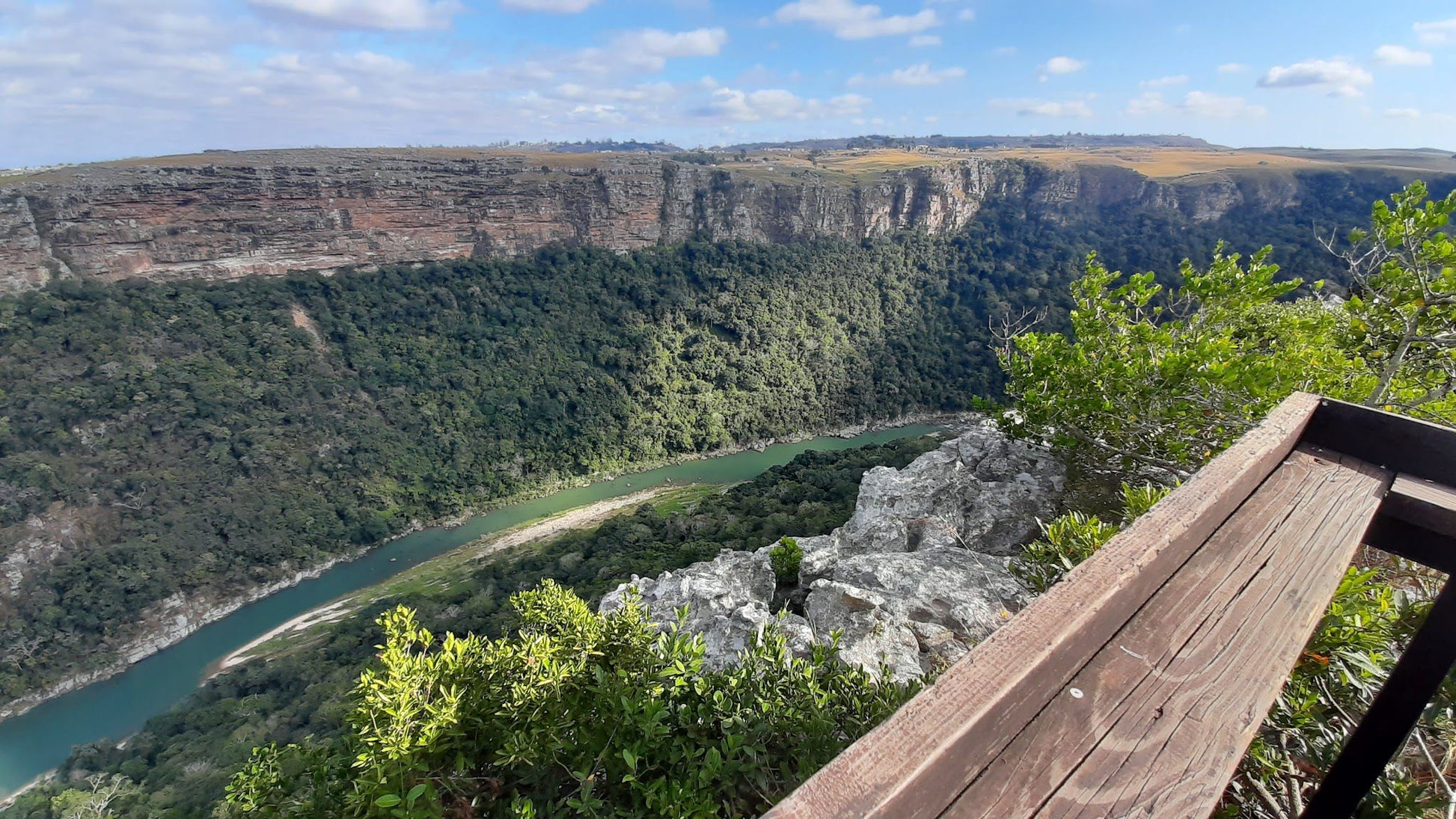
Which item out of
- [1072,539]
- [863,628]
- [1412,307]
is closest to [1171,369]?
[1412,307]

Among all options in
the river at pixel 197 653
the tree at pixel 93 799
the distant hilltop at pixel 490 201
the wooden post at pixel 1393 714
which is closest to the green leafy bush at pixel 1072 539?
the wooden post at pixel 1393 714

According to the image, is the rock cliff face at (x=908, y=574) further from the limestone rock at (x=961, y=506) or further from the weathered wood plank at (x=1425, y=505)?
the weathered wood plank at (x=1425, y=505)

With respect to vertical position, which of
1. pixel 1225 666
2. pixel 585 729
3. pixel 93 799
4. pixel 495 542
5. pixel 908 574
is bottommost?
pixel 495 542

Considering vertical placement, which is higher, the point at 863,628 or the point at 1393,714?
the point at 1393,714

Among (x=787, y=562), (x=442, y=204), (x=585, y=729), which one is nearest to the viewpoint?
(x=585, y=729)

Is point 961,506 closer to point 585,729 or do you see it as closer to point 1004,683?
point 585,729

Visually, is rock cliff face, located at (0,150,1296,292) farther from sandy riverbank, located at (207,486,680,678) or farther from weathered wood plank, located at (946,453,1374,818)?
weathered wood plank, located at (946,453,1374,818)
